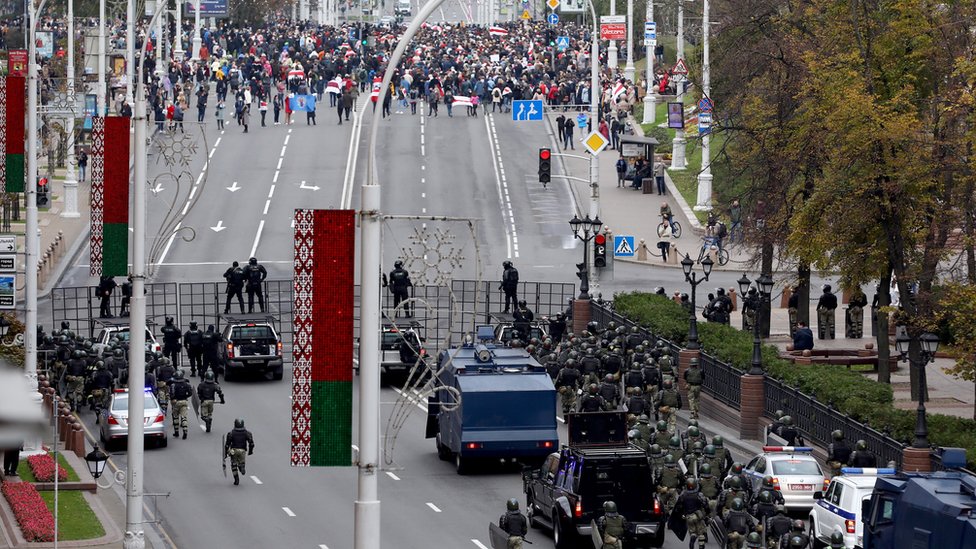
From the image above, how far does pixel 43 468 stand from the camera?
96.8 feet

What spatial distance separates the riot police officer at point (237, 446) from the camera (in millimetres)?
31312

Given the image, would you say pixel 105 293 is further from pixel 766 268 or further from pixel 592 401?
pixel 592 401

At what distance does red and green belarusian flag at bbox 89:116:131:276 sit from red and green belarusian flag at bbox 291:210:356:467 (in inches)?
372

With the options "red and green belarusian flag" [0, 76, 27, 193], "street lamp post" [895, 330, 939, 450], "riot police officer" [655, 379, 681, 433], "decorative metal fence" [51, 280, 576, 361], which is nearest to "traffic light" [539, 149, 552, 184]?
"decorative metal fence" [51, 280, 576, 361]

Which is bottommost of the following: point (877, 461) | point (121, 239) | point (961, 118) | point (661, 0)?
point (877, 461)

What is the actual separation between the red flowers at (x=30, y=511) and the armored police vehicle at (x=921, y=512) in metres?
11.9

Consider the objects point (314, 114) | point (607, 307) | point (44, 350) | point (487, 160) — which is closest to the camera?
point (44, 350)

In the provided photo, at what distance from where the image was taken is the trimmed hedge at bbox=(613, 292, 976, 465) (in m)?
29.8

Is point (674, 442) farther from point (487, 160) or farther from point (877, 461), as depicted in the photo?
point (487, 160)

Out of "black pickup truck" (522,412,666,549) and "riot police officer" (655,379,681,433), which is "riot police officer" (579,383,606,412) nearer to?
"riot police officer" (655,379,681,433)

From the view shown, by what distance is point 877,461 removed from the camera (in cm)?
2997

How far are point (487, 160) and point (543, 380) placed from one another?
4635 centimetres

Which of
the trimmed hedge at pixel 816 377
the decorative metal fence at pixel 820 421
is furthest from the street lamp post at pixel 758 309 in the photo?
the trimmed hedge at pixel 816 377

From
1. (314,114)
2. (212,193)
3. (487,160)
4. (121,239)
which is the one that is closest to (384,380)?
(121,239)
